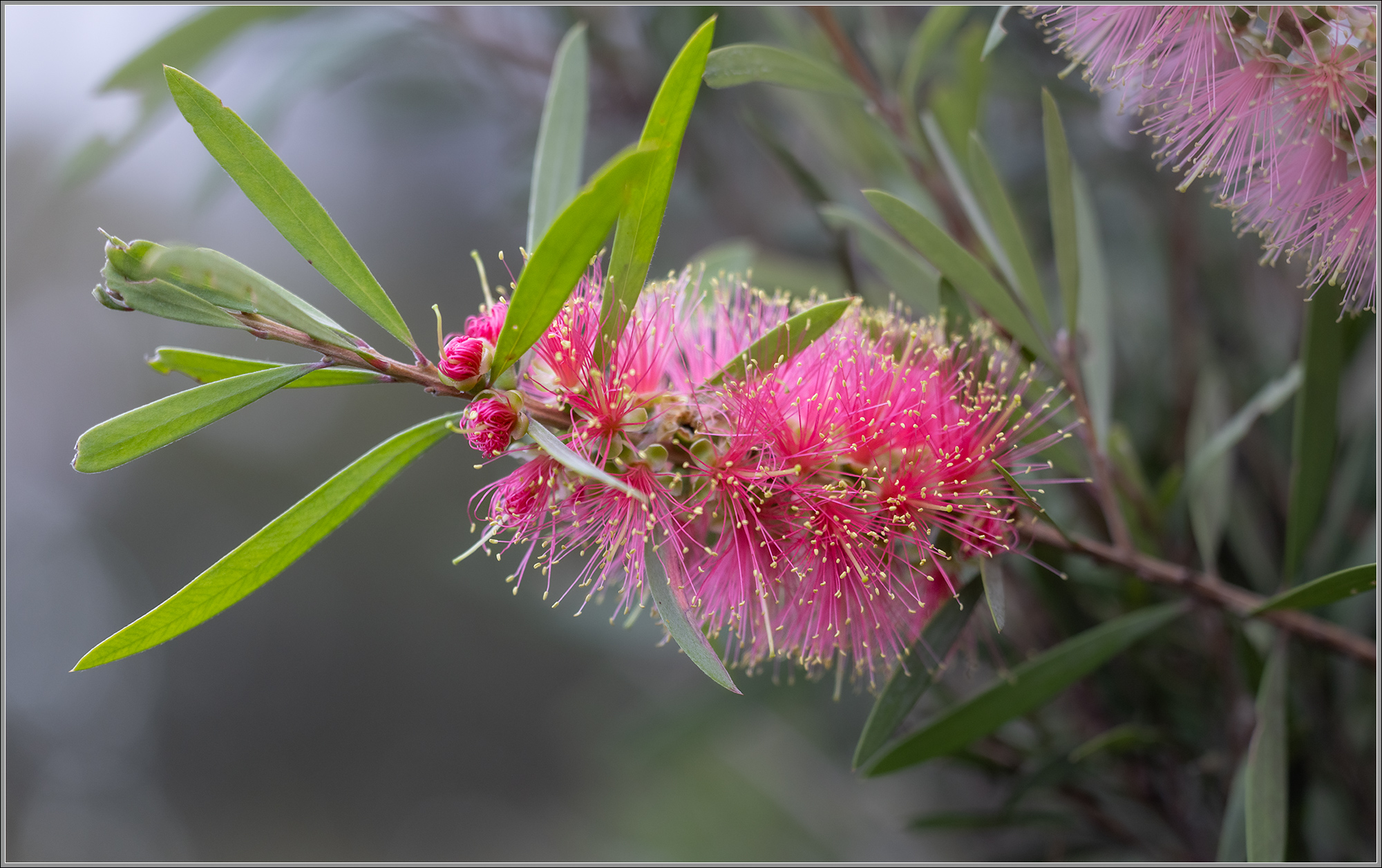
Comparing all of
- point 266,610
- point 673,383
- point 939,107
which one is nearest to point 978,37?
point 939,107

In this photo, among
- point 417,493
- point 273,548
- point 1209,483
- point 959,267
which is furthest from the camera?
point 417,493

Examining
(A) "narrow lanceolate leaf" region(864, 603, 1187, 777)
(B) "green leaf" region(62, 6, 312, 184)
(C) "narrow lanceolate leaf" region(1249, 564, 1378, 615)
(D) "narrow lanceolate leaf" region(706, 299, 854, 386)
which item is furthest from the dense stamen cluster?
(B) "green leaf" region(62, 6, 312, 184)

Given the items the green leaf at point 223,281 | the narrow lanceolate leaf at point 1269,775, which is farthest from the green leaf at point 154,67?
the narrow lanceolate leaf at point 1269,775

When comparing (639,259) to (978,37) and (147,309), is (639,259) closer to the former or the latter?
(147,309)

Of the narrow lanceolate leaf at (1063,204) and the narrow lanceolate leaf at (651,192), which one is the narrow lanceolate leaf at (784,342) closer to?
the narrow lanceolate leaf at (651,192)

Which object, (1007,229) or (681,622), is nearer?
(681,622)

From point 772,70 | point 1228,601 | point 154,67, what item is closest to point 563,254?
point 772,70

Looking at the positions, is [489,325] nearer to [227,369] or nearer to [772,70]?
[227,369]
